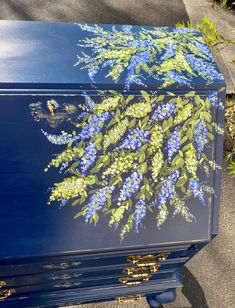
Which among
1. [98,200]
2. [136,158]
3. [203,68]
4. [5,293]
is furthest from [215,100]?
[5,293]

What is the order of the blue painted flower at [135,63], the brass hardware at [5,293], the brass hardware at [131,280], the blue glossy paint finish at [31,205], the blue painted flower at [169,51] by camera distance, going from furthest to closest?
the brass hardware at [131,280] → the brass hardware at [5,293] → the blue painted flower at [169,51] → the blue painted flower at [135,63] → the blue glossy paint finish at [31,205]

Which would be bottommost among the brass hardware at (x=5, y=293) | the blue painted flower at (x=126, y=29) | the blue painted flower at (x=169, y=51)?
the brass hardware at (x=5, y=293)

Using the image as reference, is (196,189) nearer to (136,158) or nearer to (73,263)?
(136,158)

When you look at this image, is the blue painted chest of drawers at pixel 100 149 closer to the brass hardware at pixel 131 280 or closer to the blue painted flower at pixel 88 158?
the blue painted flower at pixel 88 158

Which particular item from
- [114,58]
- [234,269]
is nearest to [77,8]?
[114,58]

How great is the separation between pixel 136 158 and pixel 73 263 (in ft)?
1.64

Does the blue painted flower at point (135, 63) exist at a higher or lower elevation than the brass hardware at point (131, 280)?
higher

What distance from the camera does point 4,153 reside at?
1.32 metres

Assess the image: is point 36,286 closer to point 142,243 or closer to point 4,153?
point 142,243

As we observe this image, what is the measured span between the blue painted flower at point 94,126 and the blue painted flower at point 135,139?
0.10 metres

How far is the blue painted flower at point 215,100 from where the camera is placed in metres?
1.49

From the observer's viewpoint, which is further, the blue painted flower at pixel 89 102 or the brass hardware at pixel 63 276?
the brass hardware at pixel 63 276

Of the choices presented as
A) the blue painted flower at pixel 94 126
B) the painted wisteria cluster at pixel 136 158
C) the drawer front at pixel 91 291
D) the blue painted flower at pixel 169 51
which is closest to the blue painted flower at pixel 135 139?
the painted wisteria cluster at pixel 136 158

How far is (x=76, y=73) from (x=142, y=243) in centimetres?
68
